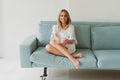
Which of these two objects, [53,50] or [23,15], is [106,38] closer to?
[53,50]

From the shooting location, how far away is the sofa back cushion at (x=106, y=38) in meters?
3.40

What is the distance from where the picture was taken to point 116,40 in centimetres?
340

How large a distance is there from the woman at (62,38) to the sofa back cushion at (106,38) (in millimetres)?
368

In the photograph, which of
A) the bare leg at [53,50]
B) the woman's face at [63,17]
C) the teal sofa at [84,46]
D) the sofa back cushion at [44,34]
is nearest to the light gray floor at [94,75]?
the teal sofa at [84,46]

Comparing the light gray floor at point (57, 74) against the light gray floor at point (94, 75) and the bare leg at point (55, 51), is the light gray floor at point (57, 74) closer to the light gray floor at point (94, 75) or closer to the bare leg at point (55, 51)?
the light gray floor at point (94, 75)

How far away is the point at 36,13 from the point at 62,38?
100 cm

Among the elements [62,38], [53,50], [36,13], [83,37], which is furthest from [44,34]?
[36,13]

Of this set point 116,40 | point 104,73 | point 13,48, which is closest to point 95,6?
point 116,40

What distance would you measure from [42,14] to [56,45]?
44.7 inches

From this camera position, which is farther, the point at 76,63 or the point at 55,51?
the point at 55,51

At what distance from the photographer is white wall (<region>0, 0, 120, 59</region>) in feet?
12.5

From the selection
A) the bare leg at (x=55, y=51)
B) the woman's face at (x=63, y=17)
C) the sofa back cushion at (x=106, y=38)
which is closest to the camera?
the bare leg at (x=55, y=51)

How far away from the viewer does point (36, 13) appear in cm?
404

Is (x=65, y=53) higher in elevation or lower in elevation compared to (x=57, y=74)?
higher
